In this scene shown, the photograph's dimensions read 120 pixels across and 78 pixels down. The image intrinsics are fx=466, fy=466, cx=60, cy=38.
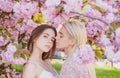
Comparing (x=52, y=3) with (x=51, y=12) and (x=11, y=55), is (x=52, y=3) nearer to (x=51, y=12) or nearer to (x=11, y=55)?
(x=51, y=12)

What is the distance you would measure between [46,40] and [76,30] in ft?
1.29

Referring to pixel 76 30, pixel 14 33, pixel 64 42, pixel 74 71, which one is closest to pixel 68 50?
pixel 64 42

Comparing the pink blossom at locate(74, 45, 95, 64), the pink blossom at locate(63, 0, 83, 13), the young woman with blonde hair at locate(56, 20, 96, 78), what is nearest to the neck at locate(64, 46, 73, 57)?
the young woman with blonde hair at locate(56, 20, 96, 78)

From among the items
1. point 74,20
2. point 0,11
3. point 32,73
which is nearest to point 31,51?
point 32,73

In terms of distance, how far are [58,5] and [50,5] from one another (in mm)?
95

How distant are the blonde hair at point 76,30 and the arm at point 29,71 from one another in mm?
619

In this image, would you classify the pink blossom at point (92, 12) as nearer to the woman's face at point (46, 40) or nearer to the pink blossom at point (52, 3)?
the pink blossom at point (52, 3)

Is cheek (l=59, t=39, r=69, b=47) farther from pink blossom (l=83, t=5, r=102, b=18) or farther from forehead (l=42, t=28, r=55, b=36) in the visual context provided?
pink blossom (l=83, t=5, r=102, b=18)

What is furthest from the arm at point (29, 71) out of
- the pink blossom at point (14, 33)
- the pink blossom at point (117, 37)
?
the pink blossom at point (117, 37)

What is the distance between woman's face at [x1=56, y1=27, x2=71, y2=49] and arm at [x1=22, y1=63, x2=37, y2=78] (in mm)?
394

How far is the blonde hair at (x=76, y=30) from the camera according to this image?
536 centimetres

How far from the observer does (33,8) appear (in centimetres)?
572

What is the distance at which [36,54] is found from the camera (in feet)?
18.7

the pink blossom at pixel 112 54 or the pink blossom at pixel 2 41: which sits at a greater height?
the pink blossom at pixel 2 41
